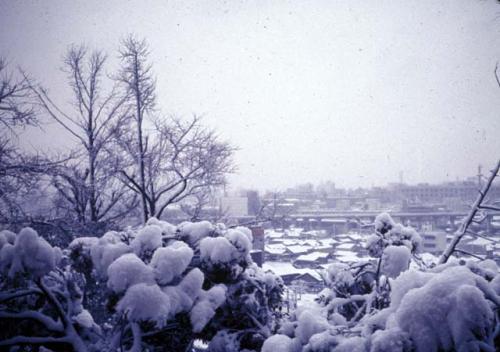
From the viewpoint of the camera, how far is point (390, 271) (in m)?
3.69

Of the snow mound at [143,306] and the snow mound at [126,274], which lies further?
the snow mound at [126,274]

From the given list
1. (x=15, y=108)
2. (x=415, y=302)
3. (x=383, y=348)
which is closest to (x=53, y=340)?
(x=383, y=348)

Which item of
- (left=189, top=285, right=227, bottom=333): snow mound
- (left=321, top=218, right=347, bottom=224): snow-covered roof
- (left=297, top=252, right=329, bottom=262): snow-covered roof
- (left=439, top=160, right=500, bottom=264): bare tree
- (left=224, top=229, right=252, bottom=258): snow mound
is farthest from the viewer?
(left=321, top=218, right=347, bottom=224): snow-covered roof

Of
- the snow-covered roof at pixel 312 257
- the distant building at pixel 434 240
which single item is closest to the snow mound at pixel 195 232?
the distant building at pixel 434 240

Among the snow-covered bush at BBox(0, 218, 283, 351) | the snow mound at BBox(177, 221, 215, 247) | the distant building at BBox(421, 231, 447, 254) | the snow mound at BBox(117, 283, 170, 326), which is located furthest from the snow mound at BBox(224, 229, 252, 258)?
the distant building at BBox(421, 231, 447, 254)

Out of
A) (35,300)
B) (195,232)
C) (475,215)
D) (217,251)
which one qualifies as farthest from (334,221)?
(35,300)

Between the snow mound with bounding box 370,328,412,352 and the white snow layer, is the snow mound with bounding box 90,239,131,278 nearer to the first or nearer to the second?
the white snow layer

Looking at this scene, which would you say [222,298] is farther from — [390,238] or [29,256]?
[390,238]

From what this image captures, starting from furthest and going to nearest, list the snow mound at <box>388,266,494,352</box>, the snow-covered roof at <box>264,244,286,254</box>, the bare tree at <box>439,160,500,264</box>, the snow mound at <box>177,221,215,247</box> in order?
the snow-covered roof at <box>264,244,286,254</box>
the bare tree at <box>439,160,500,264</box>
the snow mound at <box>177,221,215,247</box>
the snow mound at <box>388,266,494,352</box>

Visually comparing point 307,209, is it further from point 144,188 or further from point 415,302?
point 415,302

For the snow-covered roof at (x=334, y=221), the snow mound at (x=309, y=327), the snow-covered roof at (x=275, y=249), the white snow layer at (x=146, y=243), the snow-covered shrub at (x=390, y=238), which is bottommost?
the snow-covered roof at (x=275, y=249)

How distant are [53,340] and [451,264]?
154 inches

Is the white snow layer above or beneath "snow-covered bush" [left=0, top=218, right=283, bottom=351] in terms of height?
above

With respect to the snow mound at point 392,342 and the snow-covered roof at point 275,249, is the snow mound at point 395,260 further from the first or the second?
the snow-covered roof at point 275,249
